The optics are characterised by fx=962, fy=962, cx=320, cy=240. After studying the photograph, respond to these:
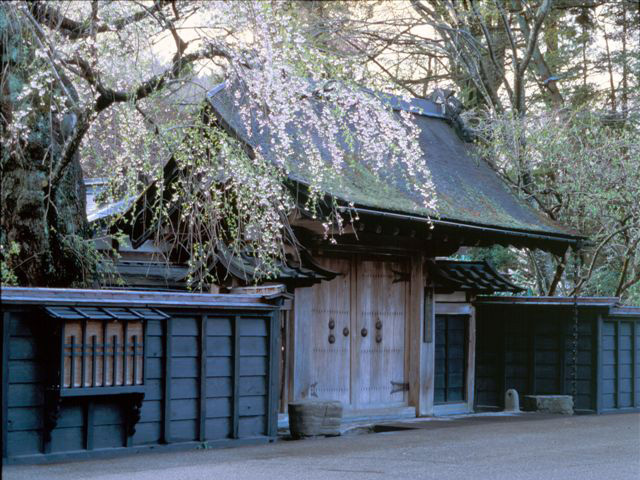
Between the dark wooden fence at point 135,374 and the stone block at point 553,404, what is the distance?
5.95 meters

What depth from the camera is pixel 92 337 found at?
9109mm

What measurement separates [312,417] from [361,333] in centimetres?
267

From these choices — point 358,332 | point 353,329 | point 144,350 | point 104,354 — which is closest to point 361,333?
point 358,332

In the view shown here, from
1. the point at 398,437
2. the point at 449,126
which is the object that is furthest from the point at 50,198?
the point at 449,126

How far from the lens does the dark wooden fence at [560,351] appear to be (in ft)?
50.6

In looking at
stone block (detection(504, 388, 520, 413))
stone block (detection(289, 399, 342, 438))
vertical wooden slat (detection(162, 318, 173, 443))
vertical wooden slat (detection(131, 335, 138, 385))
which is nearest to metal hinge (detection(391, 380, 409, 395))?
stone block (detection(504, 388, 520, 413))

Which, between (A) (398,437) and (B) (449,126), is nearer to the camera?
(A) (398,437)

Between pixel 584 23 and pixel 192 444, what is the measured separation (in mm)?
16618

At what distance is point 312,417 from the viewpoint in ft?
38.2

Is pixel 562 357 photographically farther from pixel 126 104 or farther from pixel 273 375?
pixel 126 104

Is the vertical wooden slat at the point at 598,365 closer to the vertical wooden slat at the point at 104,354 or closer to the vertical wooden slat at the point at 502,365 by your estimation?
the vertical wooden slat at the point at 502,365

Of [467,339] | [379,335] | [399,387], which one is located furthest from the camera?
[467,339]

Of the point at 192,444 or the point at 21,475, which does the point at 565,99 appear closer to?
the point at 192,444

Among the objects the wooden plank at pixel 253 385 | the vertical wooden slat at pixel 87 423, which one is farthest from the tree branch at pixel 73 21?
the wooden plank at pixel 253 385
